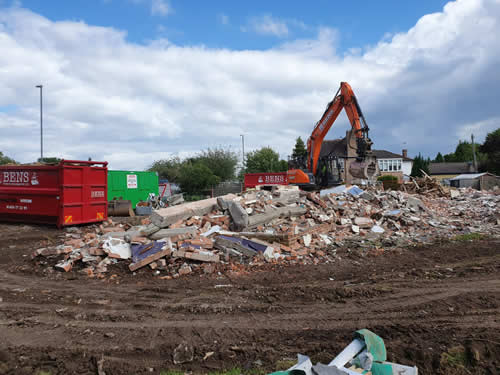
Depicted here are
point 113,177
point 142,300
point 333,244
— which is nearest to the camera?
point 142,300

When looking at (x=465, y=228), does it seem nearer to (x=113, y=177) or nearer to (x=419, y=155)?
(x=113, y=177)

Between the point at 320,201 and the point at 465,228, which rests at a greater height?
the point at 320,201

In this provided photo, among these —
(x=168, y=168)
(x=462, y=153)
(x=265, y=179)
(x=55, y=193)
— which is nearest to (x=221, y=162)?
(x=168, y=168)

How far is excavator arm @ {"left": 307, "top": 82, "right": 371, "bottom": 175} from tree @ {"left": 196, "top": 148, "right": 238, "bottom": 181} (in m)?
23.5

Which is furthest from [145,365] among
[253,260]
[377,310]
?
[253,260]

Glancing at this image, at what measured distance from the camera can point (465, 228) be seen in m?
11.3

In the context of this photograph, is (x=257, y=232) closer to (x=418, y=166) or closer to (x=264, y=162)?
(x=264, y=162)

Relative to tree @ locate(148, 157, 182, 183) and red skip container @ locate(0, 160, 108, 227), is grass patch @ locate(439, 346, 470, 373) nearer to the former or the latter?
red skip container @ locate(0, 160, 108, 227)

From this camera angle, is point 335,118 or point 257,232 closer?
point 257,232

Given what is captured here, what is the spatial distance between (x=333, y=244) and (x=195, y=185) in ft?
79.2

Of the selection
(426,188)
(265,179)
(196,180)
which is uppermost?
(196,180)

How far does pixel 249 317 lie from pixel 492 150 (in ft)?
192

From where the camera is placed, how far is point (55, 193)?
10.0 m

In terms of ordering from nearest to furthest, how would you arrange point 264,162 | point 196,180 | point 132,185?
point 132,185
point 196,180
point 264,162
